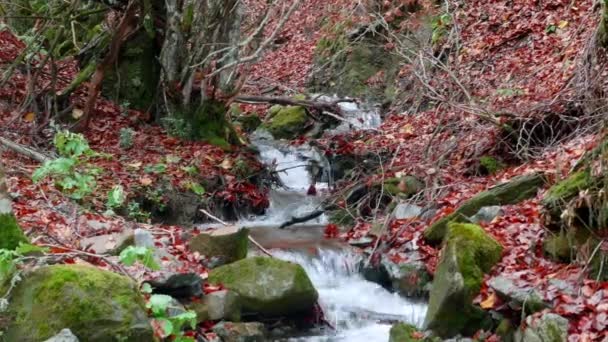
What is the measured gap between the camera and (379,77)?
55.8 ft

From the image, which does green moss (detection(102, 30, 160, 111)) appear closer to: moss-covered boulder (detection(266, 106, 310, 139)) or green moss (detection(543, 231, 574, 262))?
moss-covered boulder (detection(266, 106, 310, 139))

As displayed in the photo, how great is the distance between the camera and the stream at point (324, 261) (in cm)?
717

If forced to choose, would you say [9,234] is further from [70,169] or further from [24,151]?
[24,151]

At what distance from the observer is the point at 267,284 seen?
6660 mm

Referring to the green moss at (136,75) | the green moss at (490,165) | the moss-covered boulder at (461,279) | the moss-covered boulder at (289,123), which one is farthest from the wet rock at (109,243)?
the moss-covered boulder at (289,123)

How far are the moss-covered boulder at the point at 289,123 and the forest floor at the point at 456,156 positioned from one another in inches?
50.1

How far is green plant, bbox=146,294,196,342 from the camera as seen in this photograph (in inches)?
190

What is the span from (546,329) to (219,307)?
2.79 m

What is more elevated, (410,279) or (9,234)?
(9,234)

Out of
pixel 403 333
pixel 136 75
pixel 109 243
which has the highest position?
pixel 136 75

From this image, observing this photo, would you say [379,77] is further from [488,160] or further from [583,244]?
[583,244]

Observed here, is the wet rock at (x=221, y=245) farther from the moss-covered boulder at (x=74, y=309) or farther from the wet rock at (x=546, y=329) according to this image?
the wet rock at (x=546, y=329)

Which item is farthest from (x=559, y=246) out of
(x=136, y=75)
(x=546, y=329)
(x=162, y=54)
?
(x=136, y=75)

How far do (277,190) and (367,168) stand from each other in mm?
1640
